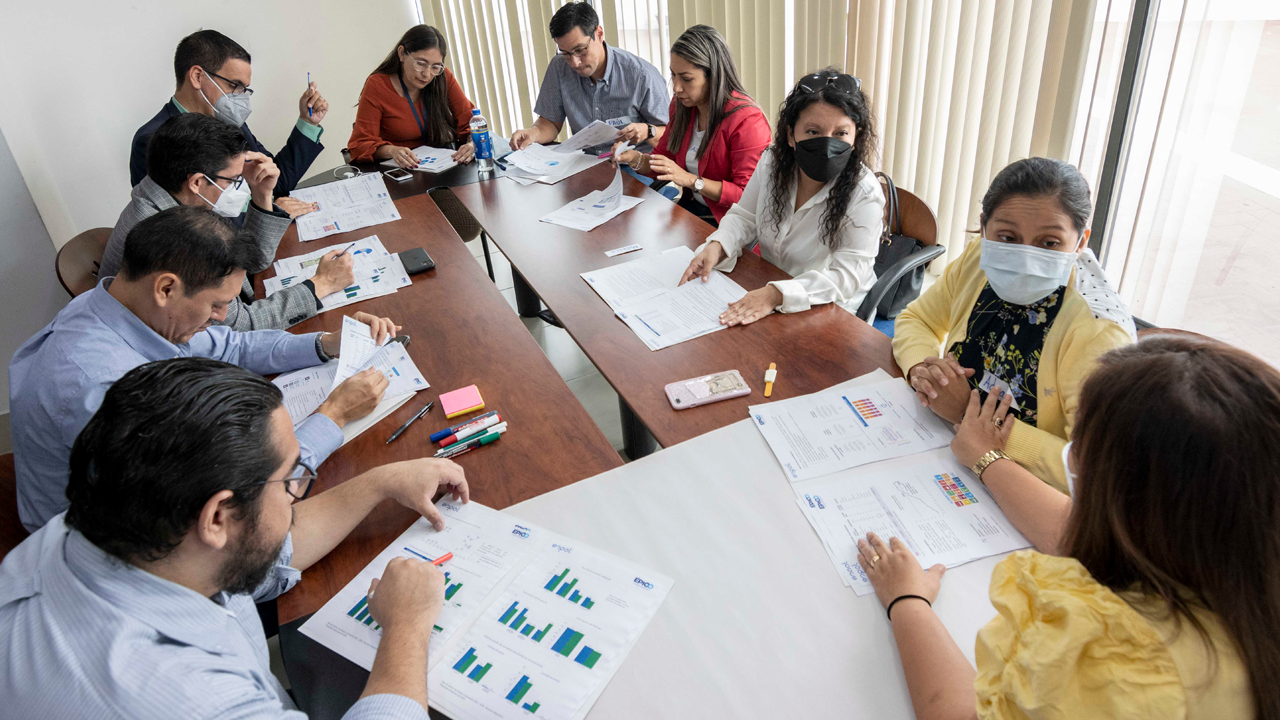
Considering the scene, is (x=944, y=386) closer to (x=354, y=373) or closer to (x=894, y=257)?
(x=894, y=257)

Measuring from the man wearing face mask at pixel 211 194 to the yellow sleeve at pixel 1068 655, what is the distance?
5.92 ft

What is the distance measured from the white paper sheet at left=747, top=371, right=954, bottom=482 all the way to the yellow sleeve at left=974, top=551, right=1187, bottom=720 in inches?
19.4

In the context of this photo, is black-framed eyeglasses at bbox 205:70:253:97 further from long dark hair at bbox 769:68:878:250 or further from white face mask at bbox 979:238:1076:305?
white face mask at bbox 979:238:1076:305

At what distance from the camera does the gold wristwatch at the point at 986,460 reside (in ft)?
3.76

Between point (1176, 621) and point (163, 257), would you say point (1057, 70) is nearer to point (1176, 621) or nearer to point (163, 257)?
point (1176, 621)

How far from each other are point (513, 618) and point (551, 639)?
69mm

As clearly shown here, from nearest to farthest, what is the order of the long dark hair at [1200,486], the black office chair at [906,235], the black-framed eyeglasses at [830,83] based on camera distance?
1. the long dark hair at [1200,486]
2. the black-framed eyeglasses at [830,83]
3. the black office chair at [906,235]

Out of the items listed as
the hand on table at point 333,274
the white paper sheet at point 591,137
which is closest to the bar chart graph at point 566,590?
the hand on table at point 333,274

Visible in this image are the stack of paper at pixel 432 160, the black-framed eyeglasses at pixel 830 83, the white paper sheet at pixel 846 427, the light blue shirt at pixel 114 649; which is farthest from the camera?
the stack of paper at pixel 432 160

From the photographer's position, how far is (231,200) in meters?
2.03

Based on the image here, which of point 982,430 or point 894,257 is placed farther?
point 894,257

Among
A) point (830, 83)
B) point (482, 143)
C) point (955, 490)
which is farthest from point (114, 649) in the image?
point (482, 143)

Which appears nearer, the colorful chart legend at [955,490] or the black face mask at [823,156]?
the colorful chart legend at [955,490]

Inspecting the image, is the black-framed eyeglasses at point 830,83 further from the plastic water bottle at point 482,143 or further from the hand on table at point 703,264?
the plastic water bottle at point 482,143
